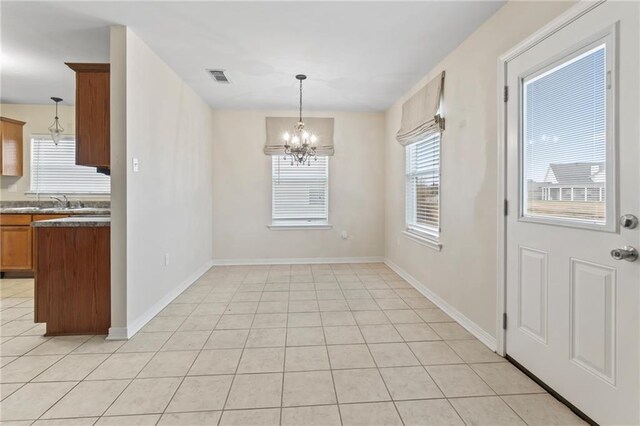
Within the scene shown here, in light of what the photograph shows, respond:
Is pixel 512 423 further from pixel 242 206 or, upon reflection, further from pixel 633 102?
pixel 242 206

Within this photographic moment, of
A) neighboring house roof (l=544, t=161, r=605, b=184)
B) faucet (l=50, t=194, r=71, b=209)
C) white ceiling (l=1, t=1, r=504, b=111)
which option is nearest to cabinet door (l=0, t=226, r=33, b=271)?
faucet (l=50, t=194, r=71, b=209)

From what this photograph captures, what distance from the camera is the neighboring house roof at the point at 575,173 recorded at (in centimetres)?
165

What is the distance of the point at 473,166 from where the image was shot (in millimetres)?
2789

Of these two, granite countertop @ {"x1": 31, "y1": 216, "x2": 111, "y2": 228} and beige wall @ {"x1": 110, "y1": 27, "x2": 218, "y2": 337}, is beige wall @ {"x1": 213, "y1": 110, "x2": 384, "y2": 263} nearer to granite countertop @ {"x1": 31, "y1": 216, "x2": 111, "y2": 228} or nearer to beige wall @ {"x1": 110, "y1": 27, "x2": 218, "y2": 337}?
beige wall @ {"x1": 110, "y1": 27, "x2": 218, "y2": 337}

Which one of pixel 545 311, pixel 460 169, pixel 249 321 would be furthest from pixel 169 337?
pixel 460 169

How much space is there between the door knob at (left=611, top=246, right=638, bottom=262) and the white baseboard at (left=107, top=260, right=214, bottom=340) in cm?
340

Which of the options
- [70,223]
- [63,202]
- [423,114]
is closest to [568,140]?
[423,114]

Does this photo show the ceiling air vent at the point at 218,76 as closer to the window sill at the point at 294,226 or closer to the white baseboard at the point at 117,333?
the window sill at the point at 294,226

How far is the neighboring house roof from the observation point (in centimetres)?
165

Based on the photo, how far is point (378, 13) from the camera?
254 cm

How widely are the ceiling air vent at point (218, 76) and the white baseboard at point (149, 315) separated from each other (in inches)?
104

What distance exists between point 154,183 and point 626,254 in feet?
11.9

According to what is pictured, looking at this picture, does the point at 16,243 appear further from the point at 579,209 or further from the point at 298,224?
the point at 579,209

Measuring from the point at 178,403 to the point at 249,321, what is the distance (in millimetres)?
1222
